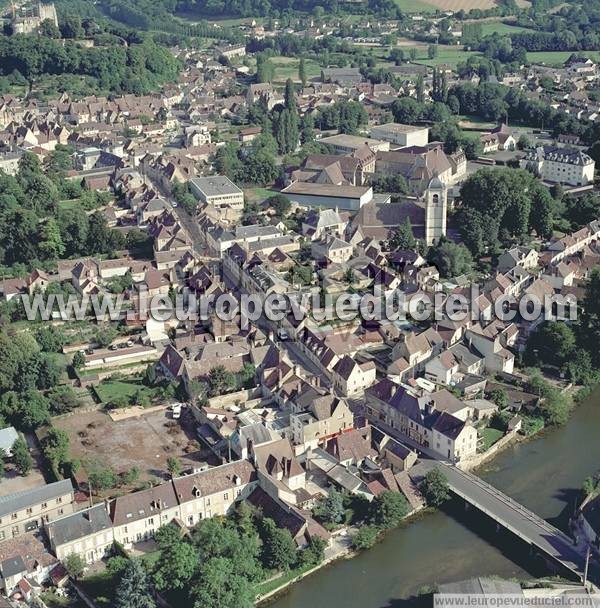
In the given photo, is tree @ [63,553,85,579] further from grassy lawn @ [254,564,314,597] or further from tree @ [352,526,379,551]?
tree @ [352,526,379,551]

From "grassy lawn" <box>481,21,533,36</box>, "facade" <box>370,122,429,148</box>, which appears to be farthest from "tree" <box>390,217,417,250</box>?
"grassy lawn" <box>481,21,533,36</box>

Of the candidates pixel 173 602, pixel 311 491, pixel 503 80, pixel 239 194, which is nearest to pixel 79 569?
pixel 173 602

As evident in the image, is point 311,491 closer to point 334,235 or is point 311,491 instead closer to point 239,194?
point 334,235

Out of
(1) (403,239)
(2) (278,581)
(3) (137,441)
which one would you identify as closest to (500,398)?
(2) (278,581)

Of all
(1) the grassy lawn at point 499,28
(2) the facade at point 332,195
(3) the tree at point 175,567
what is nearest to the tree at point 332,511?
(3) the tree at point 175,567

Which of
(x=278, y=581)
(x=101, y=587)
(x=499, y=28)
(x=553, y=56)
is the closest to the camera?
(x=101, y=587)

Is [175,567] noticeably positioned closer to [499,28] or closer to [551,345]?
[551,345]

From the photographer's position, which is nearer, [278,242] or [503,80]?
[278,242]
